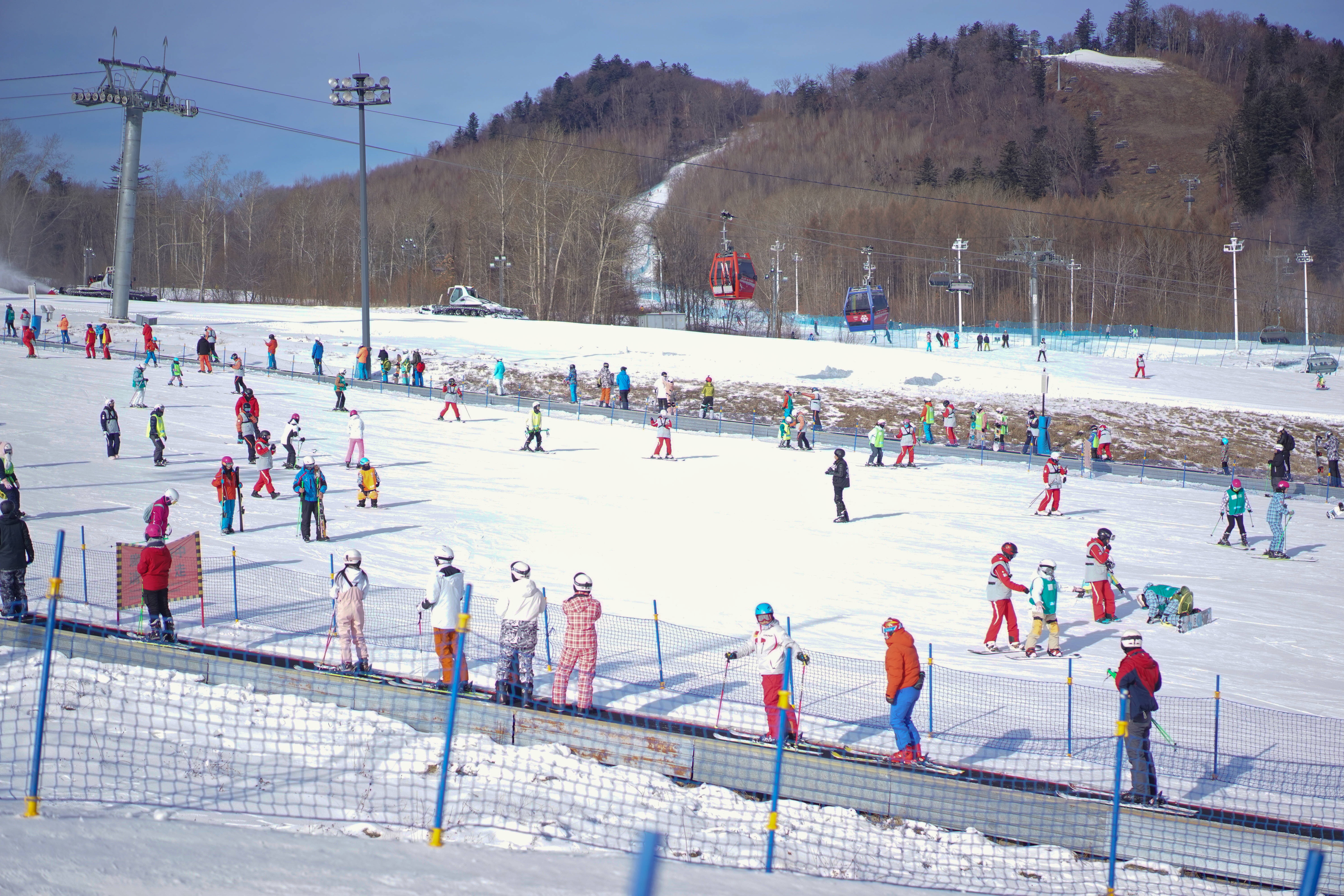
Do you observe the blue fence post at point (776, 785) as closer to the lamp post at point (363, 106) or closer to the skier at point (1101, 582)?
the skier at point (1101, 582)

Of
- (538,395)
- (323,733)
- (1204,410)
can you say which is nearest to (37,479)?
(323,733)

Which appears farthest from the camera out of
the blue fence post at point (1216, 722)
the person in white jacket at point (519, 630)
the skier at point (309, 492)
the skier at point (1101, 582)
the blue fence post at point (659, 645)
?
the skier at point (309, 492)

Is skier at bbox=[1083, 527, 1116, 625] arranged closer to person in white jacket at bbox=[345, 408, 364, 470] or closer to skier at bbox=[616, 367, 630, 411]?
A: person in white jacket at bbox=[345, 408, 364, 470]

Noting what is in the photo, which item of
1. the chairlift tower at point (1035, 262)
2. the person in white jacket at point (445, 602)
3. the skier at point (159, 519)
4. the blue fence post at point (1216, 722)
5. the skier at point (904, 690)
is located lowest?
the blue fence post at point (1216, 722)

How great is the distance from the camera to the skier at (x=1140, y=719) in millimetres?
7953

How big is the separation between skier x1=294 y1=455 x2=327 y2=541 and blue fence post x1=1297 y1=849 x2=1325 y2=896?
14.3m

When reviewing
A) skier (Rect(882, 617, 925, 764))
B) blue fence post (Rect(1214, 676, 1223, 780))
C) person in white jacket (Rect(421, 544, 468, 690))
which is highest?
person in white jacket (Rect(421, 544, 468, 690))

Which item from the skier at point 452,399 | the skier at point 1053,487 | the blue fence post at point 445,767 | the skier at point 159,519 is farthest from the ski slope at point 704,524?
the blue fence post at point 445,767

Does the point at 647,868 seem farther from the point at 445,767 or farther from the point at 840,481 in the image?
the point at 840,481

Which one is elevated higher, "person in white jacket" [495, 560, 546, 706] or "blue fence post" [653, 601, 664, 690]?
"person in white jacket" [495, 560, 546, 706]

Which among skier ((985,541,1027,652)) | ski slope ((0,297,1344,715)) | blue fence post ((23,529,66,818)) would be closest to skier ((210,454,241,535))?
ski slope ((0,297,1344,715))

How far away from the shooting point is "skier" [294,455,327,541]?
15.6 metres

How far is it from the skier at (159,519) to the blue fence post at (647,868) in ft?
32.2

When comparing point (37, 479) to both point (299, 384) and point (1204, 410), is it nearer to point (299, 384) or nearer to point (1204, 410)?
point (299, 384)
